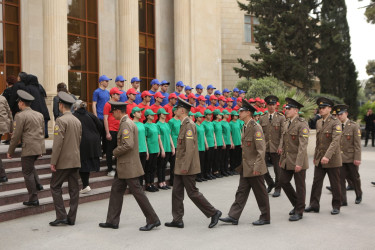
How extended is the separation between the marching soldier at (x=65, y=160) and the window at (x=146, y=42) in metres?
14.3

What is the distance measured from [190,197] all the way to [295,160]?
2.22 m

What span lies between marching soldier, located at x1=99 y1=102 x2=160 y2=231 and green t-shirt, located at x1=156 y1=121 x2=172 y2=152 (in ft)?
12.0

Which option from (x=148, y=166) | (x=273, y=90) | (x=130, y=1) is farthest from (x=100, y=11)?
(x=148, y=166)

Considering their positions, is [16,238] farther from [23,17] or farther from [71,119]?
[23,17]

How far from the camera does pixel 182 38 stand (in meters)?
22.4

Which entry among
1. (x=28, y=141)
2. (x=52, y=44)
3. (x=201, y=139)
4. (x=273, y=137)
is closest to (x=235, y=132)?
(x=201, y=139)

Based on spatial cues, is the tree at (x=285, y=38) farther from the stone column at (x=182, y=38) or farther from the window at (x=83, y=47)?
the window at (x=83, y=47)

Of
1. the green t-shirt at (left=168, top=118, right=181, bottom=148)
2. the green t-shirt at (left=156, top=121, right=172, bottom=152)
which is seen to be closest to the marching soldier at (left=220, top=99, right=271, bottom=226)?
the green t-shirt at (left=156, top=121, right=172, bottom=152)

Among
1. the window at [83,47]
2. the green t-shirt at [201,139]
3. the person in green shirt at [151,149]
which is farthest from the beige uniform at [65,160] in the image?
the window at [83,47]

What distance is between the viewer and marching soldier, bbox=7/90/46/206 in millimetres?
8023

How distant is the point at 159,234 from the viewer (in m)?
6.89

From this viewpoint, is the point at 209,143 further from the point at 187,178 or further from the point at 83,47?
the point at 83,47

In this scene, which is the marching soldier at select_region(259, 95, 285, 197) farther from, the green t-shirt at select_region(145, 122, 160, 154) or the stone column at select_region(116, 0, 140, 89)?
the stone column at select_region(116, 0, 140, 89)

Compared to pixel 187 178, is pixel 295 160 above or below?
above
